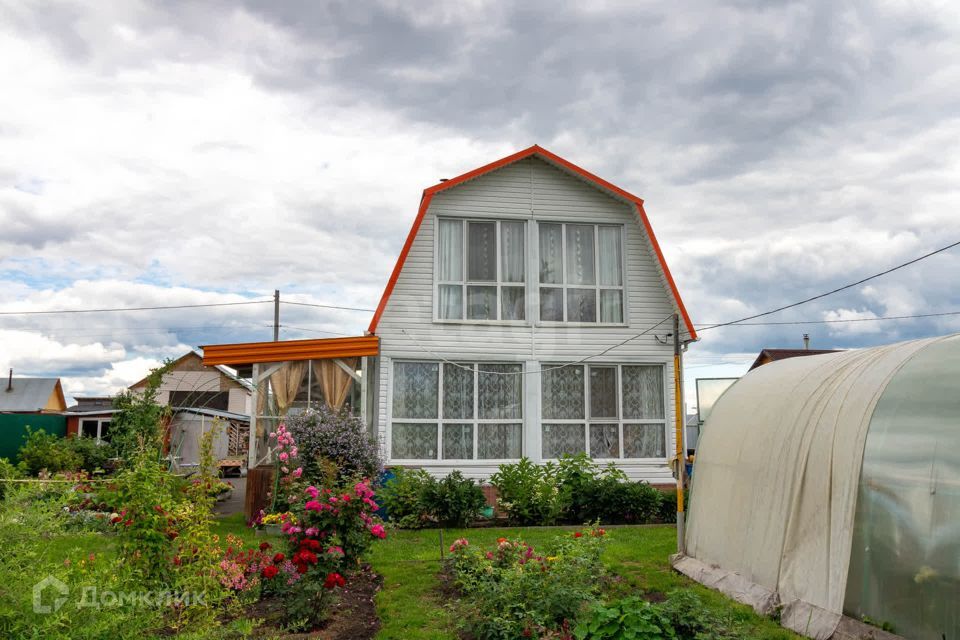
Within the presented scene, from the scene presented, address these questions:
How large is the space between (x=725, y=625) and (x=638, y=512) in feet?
26.0

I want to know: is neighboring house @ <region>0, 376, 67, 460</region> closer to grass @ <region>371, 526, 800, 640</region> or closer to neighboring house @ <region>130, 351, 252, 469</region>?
neighboring house @ <region>130, 351, 252, 469</region>

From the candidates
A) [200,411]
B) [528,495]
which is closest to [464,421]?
[528,495]

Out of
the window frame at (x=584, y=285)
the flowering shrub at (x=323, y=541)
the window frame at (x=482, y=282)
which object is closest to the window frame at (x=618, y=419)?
the window frame at (x=584, y=285)

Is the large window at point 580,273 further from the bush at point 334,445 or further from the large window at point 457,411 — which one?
the bush at point 334,445

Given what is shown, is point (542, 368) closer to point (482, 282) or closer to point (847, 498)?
point (482, 282)

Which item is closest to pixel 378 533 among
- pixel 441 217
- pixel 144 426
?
pixel 441 217

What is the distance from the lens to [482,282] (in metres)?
15.4

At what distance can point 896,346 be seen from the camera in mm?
7922

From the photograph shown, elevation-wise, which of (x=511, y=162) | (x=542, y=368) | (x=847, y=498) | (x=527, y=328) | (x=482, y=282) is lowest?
(x=847, y=498)

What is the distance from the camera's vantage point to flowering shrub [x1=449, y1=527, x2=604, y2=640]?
6.05 metres

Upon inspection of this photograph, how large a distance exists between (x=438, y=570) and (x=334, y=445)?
4.21 meters

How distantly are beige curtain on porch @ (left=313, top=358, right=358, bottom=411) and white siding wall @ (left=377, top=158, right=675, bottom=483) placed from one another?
727 millimetres

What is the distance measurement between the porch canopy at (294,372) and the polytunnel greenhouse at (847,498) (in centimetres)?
738

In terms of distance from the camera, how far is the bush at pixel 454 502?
1276cm
